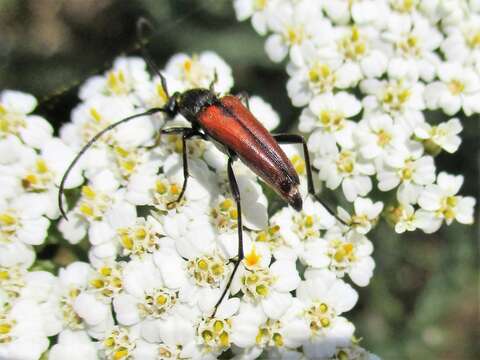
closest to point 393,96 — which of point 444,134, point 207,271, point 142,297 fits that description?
point 444,134

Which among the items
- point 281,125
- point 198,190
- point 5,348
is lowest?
point 5,348

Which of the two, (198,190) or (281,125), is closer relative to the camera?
(198,190)

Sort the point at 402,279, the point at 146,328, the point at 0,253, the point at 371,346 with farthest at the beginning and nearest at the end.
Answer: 1. the point at 402,279
2. the point at 371,346
3. the point at 0,253
4. the point at 146,328

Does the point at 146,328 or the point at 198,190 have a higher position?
the point at 198,190

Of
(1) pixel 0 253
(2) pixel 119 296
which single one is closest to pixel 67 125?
(1) pixel 0 253

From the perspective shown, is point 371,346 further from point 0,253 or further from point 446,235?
point 0,253

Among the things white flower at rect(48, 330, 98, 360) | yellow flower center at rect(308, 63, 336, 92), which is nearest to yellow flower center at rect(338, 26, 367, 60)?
yellow flower center at rect(308, 63, 336, 92)

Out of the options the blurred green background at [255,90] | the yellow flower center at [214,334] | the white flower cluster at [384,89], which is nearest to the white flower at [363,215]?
the white flower cluster at [384,89]
